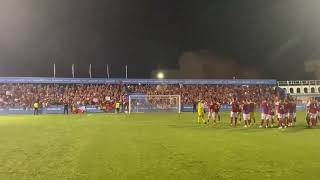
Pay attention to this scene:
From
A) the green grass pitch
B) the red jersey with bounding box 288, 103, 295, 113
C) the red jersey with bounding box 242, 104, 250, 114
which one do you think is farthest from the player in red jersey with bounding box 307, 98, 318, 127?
the green grass pitch

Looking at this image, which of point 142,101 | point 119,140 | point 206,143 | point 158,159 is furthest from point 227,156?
point 142,101

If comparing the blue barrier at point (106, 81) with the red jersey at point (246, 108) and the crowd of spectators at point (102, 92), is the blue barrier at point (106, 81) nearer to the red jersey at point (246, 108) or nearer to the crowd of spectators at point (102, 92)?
the crowd of spectators at point (102, 92)

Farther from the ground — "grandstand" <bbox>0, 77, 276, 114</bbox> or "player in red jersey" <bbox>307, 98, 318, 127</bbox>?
"grandstand" <bbox>0, 77, 276, 114</bbox>

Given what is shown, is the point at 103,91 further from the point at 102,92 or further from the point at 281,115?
the point at 281,115

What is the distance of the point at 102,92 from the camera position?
67812 millimetres

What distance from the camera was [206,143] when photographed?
2081 cm

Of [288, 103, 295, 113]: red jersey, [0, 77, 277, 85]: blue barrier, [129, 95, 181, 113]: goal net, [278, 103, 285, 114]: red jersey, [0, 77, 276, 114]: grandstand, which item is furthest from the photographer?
[0, 77, 277, 85]: blue barrier

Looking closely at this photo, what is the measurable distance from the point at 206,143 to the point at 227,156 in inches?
175

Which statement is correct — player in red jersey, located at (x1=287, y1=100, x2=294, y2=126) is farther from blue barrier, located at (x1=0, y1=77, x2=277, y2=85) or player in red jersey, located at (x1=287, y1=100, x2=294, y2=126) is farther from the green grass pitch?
blue barrier, located at (x1=0, y1=77, x2=277, y2=85)

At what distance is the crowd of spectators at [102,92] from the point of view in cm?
6371

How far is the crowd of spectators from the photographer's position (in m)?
63.7

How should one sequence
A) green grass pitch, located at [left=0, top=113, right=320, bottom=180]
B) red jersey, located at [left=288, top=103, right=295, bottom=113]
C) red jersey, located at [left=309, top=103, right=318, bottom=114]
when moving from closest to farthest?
green grass pitch, located at [left=0, top=113, right=320, bottom=180] → red jersey, located at [left=309, top=103, right=318, bottom=114] → red jersey, located at [left=288, top=103, right=295, bottom=113]

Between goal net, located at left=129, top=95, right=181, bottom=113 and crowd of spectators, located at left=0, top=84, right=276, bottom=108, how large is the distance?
276 centimetres

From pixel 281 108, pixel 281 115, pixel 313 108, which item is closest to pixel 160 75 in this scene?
pixel 281 115
